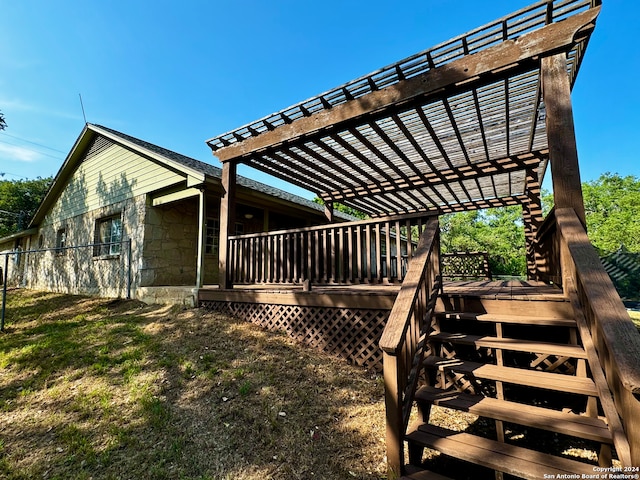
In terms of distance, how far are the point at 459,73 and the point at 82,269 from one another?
11.0 m

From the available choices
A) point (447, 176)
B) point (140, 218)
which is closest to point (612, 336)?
point (447, 176)

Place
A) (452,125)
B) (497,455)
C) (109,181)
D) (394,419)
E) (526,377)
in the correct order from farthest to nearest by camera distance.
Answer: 1. (109,181)
2. (452,125)
3. (526,377)
4. (394,419)
5. (497,455)

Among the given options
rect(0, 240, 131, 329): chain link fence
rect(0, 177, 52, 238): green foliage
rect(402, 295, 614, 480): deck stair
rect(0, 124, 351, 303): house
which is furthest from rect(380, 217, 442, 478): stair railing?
rect(0, 177, 52, 238): green foliage

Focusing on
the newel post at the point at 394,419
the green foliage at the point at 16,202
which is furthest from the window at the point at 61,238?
the green foliage at the point at 16,202

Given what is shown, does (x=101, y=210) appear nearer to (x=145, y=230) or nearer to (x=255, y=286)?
(x=145, y=230)

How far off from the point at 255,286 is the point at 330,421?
2768 millimetres

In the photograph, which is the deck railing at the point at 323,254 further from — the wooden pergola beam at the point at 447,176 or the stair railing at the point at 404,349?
the wooden pergola beam at the point at 447,176

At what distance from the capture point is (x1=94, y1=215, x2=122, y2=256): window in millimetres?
8227

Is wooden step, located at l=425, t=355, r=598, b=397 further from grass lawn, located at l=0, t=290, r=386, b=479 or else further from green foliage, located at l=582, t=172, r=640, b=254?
green foliage, located at l=582, t=172, r=640, b=254

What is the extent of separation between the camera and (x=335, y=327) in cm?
371

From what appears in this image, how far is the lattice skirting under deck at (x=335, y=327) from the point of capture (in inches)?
134

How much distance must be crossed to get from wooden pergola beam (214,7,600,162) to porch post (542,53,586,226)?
0.16 m

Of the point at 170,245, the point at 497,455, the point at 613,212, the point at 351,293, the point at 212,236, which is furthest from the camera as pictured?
the point at 613,212

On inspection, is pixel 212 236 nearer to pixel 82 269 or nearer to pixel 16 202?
pixel 82 269
